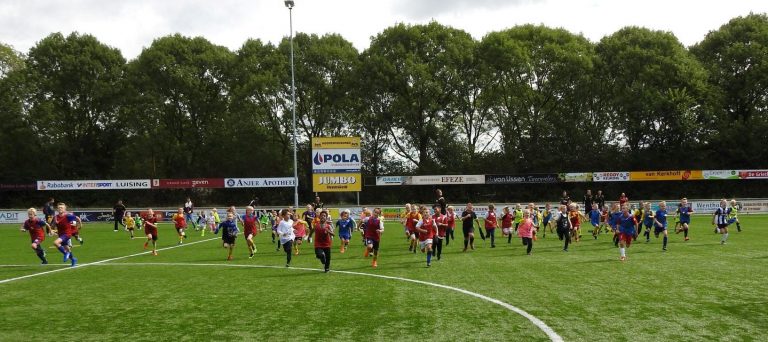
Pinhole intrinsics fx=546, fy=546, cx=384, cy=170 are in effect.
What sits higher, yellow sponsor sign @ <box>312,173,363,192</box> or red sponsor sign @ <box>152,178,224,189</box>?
red sponsor sign @ <box>152,178,224,189</box>

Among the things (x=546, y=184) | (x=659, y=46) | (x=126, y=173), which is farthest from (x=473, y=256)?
(x=126, y=173)

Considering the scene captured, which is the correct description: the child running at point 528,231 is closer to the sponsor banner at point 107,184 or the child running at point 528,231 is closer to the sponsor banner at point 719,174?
the sponsor banner at point 719,174

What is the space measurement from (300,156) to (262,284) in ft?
160

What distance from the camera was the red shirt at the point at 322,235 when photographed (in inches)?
639

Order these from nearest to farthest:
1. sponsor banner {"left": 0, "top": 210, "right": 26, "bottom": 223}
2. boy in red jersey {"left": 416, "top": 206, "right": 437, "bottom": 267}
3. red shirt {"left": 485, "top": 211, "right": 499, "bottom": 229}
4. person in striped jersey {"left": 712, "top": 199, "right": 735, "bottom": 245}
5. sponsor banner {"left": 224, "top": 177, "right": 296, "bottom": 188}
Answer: boy in red jersey {"left": 416, "top": 206, "right": 437, "bottom": 267} < person in striped jersey {"left": 712, "top": 199, "right": 735, "bottom": 245} < red shirt {"left": 485, "top": 211, "right": 499, "bottom": 229} < sponsor banner {"left": 0, "top": 210, "right": 26, "bottom": 223} < sponsor banner {"left": 224, "top": 177, "right": 296, "bottom": 188}

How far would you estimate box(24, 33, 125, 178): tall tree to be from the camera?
199 feet

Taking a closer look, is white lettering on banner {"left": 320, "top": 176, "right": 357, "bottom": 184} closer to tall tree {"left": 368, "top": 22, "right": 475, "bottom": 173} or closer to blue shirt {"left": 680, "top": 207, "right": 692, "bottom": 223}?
tall tree {"left": 368, "top": 22, "right": 475, "bottom": 173}

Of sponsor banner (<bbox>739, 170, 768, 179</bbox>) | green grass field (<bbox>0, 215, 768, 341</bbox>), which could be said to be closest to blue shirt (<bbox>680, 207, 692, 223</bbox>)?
green grass field (<bbox>0, 215, 768, 341</bbox>)

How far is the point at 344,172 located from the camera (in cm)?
4294

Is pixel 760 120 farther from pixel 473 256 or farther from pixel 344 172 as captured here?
pixel 473 256

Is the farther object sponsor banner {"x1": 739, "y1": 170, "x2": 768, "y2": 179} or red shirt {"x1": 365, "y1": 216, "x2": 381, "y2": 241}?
sponsor banner {"x1": 739, "y1": 170, "x2": 768, "y2": 179}

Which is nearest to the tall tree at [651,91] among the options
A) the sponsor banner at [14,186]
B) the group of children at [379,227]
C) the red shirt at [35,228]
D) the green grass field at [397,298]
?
the group of children at [379,227]

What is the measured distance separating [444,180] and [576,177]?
502 inches

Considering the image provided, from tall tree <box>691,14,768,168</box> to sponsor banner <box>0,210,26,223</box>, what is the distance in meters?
64.8
